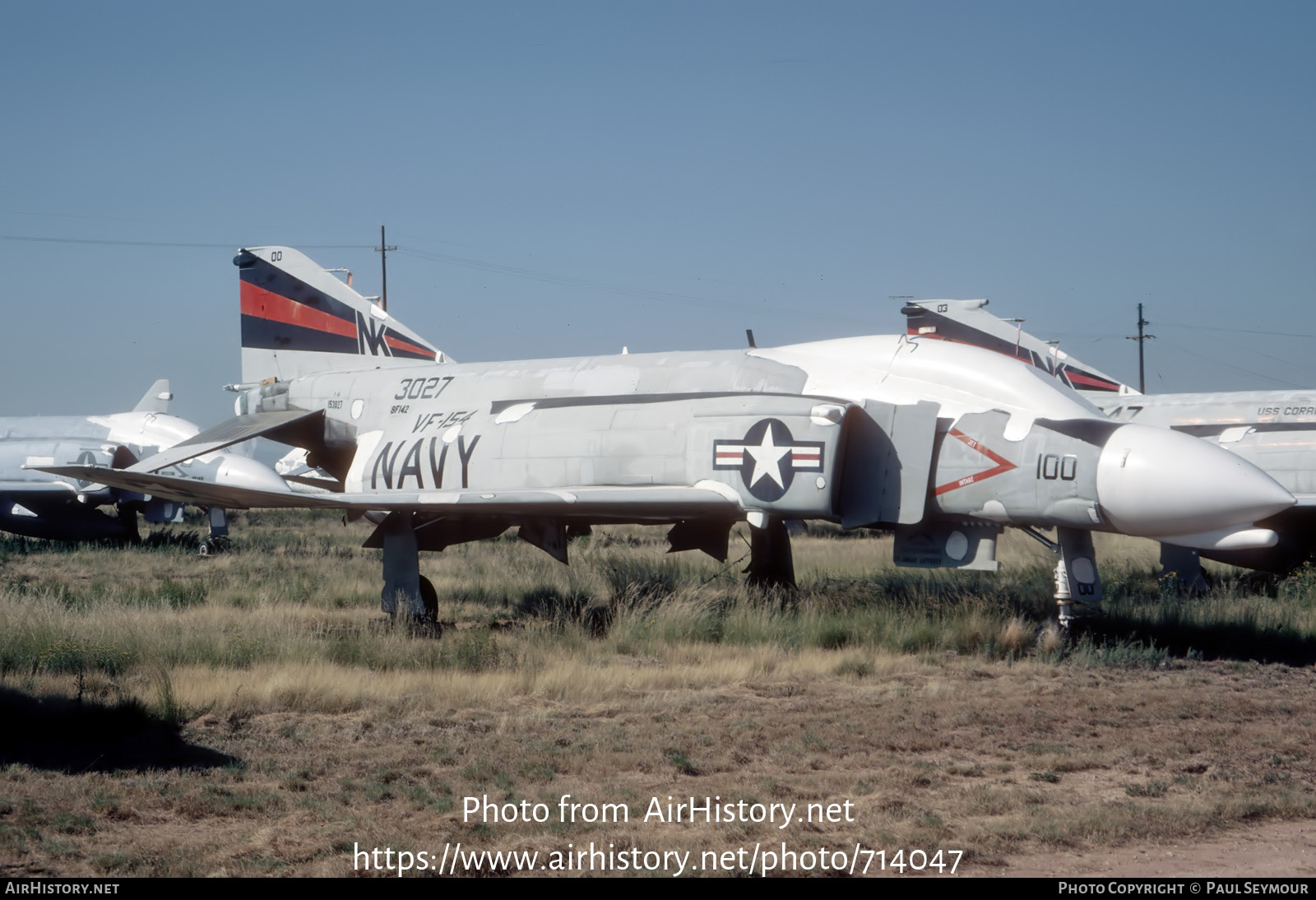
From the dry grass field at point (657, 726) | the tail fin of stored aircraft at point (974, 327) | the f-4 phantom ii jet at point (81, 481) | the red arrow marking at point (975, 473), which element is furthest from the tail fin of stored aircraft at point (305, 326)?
the red arrow marking at point (975, 473)

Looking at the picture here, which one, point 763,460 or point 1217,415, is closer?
point 763,460

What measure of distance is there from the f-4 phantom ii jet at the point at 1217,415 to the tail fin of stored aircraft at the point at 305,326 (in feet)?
24.5

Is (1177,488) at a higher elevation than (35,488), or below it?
higher

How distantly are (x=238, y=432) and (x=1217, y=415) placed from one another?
1375 centimetres

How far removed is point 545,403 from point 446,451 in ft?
4.32

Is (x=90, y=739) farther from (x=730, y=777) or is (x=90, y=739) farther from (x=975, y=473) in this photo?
(x=975, y=473)

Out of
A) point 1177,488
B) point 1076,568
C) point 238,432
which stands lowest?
point 1076,568

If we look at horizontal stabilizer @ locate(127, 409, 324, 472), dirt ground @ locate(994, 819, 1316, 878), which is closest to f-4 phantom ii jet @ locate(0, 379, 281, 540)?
horizontal stabilizer @ locate(127, 409, 324, 472)

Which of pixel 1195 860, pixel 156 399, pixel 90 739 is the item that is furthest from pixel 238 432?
pixel 156 399

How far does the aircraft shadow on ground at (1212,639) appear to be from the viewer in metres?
10.5

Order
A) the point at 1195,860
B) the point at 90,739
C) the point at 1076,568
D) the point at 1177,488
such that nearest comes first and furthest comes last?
the point at 1195,860, the point at 90,739, the point at 1177,488, the point at 1076,568

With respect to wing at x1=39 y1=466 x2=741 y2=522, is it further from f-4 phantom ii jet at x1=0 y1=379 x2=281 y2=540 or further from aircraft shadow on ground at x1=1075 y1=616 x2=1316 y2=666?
f-4 phantom ii jet at x1=0 y1=379 x2=281 y2=540

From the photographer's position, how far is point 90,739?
695cm
